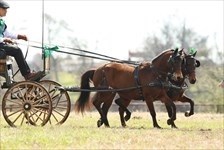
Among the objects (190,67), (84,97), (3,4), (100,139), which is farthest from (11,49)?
(190,67)

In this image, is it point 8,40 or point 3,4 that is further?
point 8,40

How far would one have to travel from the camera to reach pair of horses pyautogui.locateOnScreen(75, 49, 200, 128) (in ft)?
47.8

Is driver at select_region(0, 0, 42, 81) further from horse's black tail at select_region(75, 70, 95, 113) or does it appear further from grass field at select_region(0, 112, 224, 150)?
horse's black tail at select_region(75, 70, 95, 113)

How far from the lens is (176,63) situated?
47.8 feet

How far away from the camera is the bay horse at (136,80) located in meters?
14.6

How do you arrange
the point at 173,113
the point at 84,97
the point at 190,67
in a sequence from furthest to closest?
the point at 84,97
the point at 190,67
the point at 173,113

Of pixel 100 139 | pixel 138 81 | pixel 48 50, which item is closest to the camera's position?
pixel 100 139

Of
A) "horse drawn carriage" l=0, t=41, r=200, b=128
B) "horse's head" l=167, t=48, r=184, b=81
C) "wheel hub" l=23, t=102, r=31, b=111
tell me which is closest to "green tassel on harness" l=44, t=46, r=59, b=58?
"horse drawn carriage" l=0, t=41, r=200, b=128

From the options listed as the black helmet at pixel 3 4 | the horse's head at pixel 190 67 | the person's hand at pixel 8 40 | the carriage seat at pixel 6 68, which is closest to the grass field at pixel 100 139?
the carriage seat at pixel 6 68

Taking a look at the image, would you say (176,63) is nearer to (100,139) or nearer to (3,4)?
(3,4)

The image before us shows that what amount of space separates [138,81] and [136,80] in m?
0.06

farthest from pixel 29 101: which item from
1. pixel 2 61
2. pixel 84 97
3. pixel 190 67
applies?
pixel 190 67

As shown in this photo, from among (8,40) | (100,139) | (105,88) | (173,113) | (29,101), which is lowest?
(100,139)

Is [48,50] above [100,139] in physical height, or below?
above
